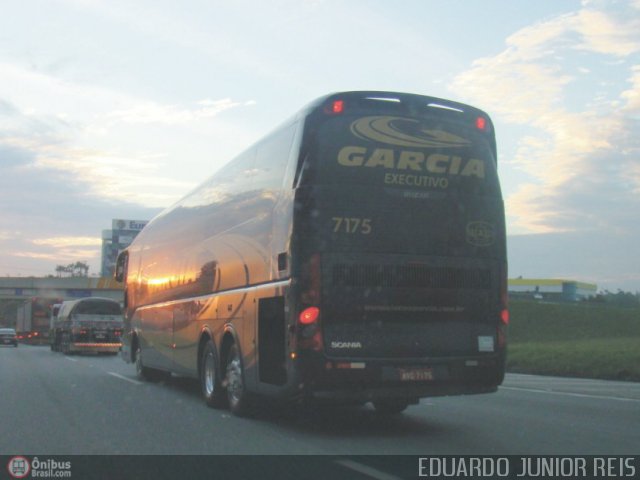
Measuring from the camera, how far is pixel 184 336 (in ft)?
50.2

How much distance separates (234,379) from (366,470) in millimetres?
4638

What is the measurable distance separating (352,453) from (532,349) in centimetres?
2395

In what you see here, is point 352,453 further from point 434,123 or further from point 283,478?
point 434,123

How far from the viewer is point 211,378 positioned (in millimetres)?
13305

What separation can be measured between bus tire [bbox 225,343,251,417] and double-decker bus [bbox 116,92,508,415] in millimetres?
215

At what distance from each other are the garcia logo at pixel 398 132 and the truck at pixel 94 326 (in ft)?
96.6

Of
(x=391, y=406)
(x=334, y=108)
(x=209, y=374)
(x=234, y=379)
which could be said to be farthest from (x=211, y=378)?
(x=334, y=108)

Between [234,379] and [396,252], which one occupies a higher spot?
[396,252]

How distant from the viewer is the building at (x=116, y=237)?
10538cm

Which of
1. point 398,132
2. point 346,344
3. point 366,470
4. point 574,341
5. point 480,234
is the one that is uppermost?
point 398,132

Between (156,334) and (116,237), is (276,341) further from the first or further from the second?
(116,237)

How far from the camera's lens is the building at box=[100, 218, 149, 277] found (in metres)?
105

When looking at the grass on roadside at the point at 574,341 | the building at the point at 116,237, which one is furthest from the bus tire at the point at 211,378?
the building at the point at 116,237

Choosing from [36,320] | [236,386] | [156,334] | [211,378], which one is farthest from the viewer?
[36,320]
